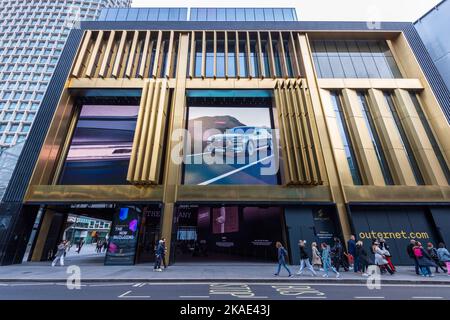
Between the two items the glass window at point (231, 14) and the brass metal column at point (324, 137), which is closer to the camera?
the brass metal column at point (324, 137)

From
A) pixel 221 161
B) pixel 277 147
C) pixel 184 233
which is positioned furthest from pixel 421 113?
pixel 184 233

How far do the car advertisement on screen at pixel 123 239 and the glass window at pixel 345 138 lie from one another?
55.8 ft

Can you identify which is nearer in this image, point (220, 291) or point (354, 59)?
point (220, 291)

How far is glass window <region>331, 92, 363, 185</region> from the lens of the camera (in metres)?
17.3

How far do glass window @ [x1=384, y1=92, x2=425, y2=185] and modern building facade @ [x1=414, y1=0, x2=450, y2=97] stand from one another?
510 cm

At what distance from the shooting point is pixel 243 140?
19828mm

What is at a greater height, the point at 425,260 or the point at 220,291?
the point at 425,260

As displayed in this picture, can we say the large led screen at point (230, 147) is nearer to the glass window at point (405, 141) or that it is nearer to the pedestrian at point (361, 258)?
the pedestrian at point (361, 258)

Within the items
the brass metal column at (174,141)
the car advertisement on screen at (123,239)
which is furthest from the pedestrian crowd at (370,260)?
the car advertisement on screen at (123,239)

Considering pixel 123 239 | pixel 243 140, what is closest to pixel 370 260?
pixel 243 140

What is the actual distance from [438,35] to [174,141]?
27.2m

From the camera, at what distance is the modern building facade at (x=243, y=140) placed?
15594 mm

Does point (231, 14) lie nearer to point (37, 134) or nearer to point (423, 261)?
point (37, 134)
